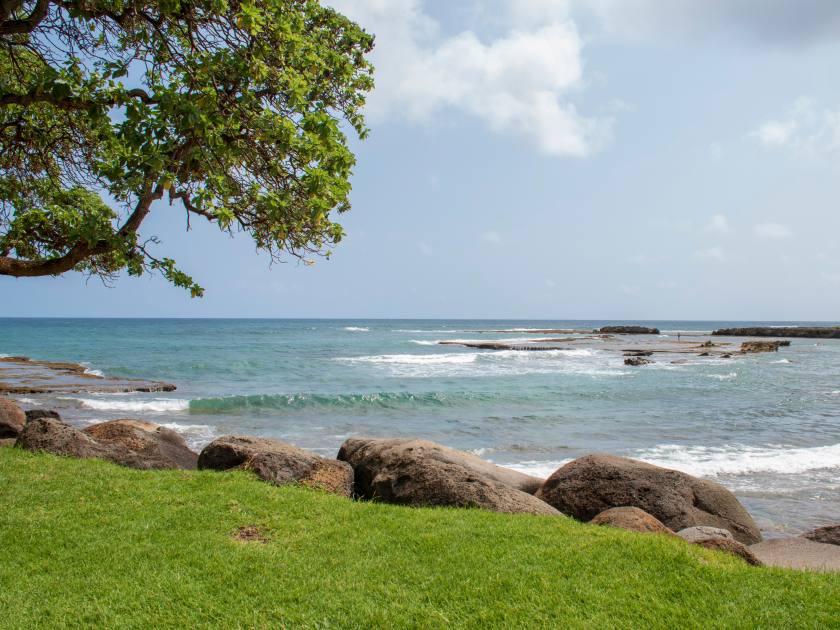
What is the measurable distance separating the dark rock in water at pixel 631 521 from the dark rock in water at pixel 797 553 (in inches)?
48.7

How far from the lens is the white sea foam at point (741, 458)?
13641mm

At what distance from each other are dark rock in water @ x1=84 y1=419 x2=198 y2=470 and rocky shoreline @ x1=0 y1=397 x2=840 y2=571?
33mm

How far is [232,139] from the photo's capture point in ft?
20.1

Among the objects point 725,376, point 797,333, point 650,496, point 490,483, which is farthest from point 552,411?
point 797,333

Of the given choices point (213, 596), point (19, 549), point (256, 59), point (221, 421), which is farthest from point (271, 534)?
point (221, 421)

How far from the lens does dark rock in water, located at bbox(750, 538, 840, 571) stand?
7.46 metres

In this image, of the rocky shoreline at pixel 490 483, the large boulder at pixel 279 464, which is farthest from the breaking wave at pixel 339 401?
the large boulder at pixel 279 464

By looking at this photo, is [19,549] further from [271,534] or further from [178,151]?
[178,151]

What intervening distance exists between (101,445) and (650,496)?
31.2ft

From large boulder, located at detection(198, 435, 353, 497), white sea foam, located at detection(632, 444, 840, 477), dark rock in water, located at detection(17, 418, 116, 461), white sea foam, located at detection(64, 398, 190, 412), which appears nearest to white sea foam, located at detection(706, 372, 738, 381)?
white sea foam, located at detection(632, 444, 840, 477)

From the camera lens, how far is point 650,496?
905 centimetres

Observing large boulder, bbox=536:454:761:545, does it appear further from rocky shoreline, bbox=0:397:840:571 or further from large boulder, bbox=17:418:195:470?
large boulder, bbox=17:418:195:470

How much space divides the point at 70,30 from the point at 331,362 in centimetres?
3826

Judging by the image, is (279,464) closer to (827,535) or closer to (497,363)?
(827,535)
